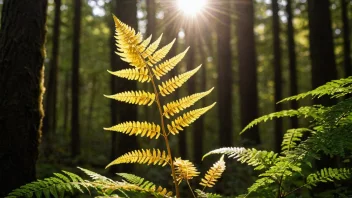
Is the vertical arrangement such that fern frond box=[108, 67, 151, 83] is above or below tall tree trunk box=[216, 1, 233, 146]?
below

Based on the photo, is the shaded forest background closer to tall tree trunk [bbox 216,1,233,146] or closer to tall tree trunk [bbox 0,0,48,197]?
tall tree trunk [bbox 216,1,233,146]

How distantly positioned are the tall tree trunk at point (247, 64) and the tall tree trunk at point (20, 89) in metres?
8.82

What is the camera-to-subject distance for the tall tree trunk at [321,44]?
714 centimetres

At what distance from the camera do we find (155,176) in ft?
33.8

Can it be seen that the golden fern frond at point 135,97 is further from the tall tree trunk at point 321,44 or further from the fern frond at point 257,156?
the tall tree trunk at point 321,44

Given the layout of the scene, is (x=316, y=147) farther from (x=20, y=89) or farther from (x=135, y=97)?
(x=20, y=89)

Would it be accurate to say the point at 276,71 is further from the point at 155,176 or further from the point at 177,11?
the point at 155,176

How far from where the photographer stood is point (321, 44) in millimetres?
7293

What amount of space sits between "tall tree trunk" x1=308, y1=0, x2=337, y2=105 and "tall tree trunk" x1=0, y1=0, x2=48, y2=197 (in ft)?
18.4

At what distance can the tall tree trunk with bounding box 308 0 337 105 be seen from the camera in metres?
7.14

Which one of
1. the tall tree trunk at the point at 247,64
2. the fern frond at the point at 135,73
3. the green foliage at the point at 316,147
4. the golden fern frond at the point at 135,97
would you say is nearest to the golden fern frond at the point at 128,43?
the fern frond at the point at 135,73

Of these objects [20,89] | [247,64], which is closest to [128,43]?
[20,89]

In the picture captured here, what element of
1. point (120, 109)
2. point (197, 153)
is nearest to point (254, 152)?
point (120, 109)

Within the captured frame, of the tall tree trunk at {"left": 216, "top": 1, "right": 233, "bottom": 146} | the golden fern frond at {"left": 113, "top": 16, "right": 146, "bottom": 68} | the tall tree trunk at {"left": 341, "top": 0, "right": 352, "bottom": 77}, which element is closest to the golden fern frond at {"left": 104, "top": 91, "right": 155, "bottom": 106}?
the golden fern frond at {"left": 113, "top": 16, "right": 146, "bottom": 68}
